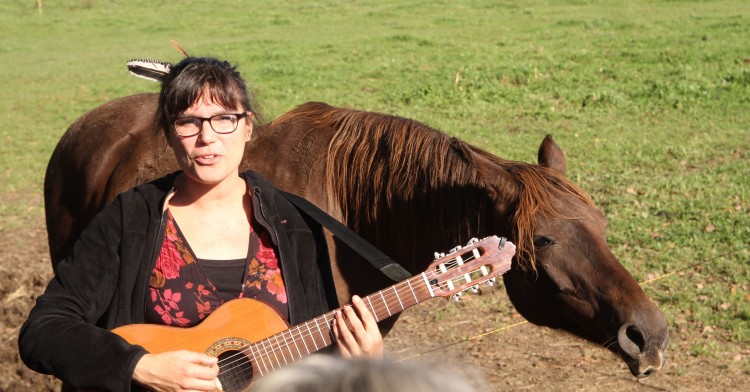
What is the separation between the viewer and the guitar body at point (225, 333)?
2533mm

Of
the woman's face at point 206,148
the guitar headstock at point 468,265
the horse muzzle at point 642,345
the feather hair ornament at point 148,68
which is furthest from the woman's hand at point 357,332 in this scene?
the feather hair ornament at point 148,68

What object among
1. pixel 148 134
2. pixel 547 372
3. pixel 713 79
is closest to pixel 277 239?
pixel 148 134

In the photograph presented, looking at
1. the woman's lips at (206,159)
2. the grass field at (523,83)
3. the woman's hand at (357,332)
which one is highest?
the woman's lips at (206,159)

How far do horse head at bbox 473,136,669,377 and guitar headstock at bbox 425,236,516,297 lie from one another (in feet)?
2.93

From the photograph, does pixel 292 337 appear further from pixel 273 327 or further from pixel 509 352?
pixel 509 352

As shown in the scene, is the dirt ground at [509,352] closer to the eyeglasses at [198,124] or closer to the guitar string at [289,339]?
the guitar string at [289,339]

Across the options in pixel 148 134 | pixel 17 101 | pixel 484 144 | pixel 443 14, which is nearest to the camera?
pixel 148 134

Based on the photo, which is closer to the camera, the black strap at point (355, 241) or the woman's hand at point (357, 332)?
the woman's hand at point (357, 332)

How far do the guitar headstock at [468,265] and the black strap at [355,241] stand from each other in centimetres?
28

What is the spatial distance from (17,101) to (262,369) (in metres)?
14.2

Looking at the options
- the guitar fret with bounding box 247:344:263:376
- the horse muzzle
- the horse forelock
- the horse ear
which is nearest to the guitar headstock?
the guitar fret with bounding box 247:344:263:376

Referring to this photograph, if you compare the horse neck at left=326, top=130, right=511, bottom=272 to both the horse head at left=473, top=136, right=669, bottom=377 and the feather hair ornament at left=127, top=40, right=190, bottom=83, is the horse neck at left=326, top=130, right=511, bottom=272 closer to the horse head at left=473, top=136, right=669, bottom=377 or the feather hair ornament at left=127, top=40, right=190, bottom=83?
the horse head at left=473, top=136, right=669, bottom=377

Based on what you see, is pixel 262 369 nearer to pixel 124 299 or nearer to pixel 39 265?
pixel 124 299

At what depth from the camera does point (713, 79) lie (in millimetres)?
13180
